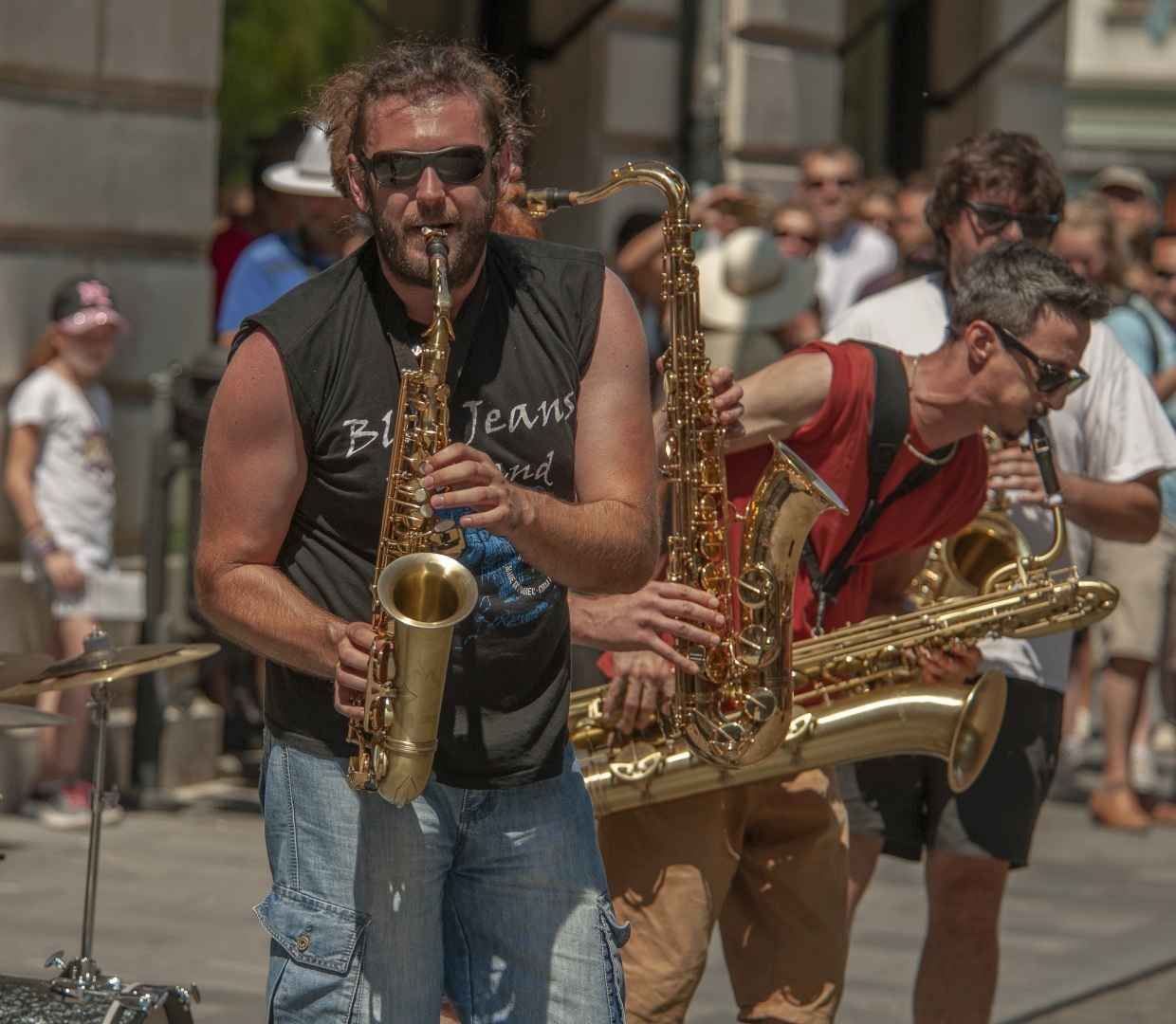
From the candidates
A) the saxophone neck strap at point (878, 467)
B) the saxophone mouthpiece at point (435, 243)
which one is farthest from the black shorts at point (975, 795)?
the saxophone mouthpiece at point (435, 243)

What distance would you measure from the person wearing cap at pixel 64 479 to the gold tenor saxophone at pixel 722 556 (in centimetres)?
354

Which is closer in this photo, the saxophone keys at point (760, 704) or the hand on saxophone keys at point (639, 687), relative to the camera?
the saxophone keys at point (760, 704)

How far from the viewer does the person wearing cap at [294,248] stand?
24.1 ft

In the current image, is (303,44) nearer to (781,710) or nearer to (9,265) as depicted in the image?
(9,265)

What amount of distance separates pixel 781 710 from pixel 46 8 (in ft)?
14.7

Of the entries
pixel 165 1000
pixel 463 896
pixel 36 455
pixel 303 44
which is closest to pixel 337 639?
pixel 463 896

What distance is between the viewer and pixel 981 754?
4160mm

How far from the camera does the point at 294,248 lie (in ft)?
24.3

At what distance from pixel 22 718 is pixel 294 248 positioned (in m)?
4.46

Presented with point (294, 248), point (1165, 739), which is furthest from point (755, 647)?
→ point (1165, 739)

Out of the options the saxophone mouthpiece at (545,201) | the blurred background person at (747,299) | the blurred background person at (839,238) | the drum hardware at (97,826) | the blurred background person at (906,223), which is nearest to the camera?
the drum hardware at (97,826)

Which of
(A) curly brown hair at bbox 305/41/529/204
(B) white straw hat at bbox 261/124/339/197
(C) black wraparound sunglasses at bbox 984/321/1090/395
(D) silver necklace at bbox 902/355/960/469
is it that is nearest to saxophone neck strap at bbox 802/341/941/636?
(D) silver necklace at bbox 902/355/960/469

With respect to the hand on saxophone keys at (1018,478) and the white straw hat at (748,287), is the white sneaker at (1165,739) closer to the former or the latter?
the white straw hat at (748,287)

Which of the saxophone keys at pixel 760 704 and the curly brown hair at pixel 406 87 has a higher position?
the curly brown hair at pixel 406 87
